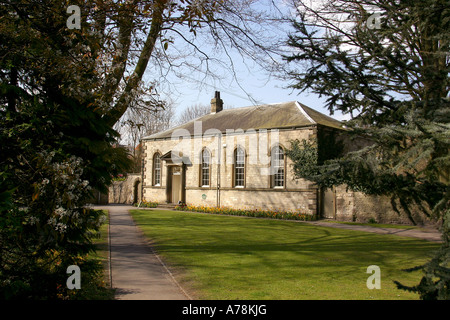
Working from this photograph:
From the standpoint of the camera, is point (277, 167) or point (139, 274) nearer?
point (139, 274)

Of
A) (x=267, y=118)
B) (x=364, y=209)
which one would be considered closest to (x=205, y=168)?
(x=267, y=118)

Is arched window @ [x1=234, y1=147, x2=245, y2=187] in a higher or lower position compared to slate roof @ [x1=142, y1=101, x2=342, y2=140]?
lower

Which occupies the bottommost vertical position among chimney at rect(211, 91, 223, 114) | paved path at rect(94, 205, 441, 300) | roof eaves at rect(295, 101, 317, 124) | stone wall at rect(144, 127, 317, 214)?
paved path at rect(94, 205, 441, 300)

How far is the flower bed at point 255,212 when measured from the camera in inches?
869

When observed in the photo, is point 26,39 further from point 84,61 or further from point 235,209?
point 235,209

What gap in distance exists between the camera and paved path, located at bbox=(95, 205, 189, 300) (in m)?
6.39

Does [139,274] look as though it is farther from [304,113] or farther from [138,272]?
[304,113]

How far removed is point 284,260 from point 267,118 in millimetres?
17019

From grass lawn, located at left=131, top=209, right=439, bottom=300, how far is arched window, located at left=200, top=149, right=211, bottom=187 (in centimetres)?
1195

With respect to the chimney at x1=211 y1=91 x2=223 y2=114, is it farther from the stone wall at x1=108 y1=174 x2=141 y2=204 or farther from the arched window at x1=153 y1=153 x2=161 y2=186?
the stone wall at x1=108 y1=174 x2=141 y2=204

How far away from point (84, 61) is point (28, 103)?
3.31ft

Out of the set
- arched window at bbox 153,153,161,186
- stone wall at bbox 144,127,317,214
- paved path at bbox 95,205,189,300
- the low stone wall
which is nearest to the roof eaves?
stone wall at bbox 144,127,317,214

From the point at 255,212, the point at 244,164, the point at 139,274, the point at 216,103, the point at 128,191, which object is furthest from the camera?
the point at 128,191

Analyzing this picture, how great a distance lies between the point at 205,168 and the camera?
94.1 feet
